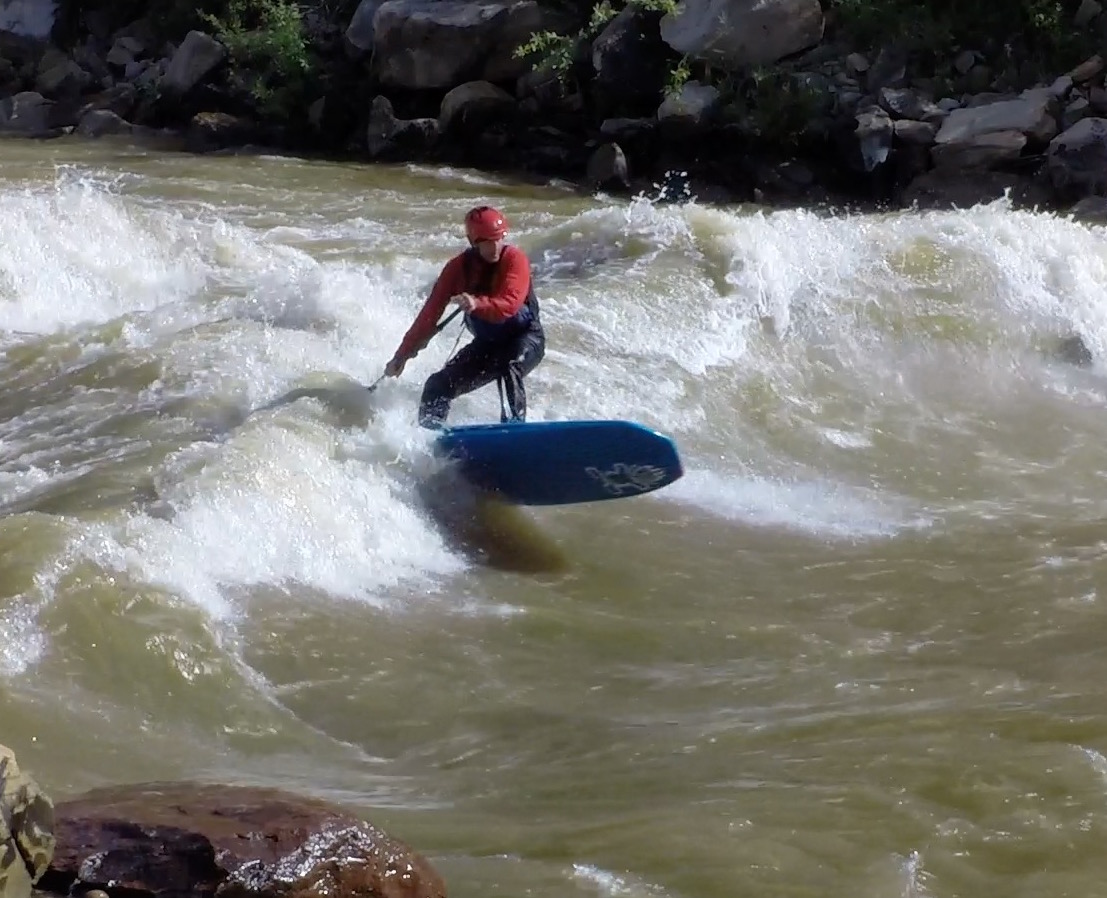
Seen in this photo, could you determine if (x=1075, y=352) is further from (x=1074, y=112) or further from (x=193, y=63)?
(x=193, y=63)

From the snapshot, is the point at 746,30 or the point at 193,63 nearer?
the point at 746,30

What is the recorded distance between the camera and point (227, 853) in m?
3.18

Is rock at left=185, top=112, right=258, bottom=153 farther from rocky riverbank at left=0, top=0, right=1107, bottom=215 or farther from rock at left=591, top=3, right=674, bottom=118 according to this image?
rock at left=591, top=3, right=674, bottom=118

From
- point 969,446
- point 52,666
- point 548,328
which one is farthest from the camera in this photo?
point 548,328

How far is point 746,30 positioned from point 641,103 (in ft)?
4.39

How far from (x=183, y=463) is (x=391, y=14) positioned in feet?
40.0

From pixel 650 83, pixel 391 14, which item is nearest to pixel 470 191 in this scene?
pixel 650 83

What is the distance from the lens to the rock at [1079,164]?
13.8m

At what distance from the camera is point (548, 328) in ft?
28.8

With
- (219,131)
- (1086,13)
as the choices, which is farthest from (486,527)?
(219,131)

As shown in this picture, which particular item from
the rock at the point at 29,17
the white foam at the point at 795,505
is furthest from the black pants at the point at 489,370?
the rock at the point at 29,17

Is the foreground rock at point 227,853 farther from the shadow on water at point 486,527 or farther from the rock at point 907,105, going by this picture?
the rock at point 907,105

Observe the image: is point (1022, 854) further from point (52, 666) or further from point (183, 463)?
point (183, 463)

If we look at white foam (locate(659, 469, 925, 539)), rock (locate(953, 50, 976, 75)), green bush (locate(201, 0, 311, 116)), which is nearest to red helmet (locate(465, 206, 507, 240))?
white foam (locate(659, 469, 925, 539))
